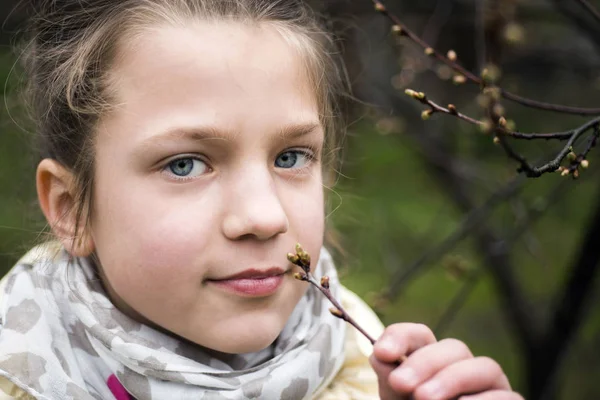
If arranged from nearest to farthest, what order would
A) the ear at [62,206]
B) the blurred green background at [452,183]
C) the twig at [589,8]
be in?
the twig at [589,8] → the ear at [62,206] → the blurred green background at [452,183]

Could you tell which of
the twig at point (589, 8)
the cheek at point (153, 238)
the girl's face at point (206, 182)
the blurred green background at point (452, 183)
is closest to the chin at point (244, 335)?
the girl's face at point (206, 182)

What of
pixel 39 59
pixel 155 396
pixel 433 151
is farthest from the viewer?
pixel 433 151

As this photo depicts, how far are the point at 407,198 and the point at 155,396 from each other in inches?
190

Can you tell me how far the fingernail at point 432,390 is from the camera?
1304 millimetres

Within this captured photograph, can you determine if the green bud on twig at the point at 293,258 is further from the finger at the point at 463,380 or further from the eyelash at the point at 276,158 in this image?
the eyelash at the point at 276,158

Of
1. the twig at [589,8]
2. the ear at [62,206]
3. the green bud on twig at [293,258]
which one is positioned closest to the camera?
the green bud on twig at [293,258]

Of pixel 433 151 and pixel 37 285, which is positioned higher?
pixel 433 151

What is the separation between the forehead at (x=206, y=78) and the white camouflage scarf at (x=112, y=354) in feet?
1.46

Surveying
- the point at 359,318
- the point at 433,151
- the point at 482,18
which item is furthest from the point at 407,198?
the point at 359,318

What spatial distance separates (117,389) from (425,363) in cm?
75

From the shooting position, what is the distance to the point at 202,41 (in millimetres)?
1647

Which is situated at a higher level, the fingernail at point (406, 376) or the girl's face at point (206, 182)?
the girl's face at point (206, 182)

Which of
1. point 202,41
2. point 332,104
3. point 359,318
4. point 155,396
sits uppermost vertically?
point 332,104

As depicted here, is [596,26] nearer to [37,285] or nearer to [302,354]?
[302,354]
